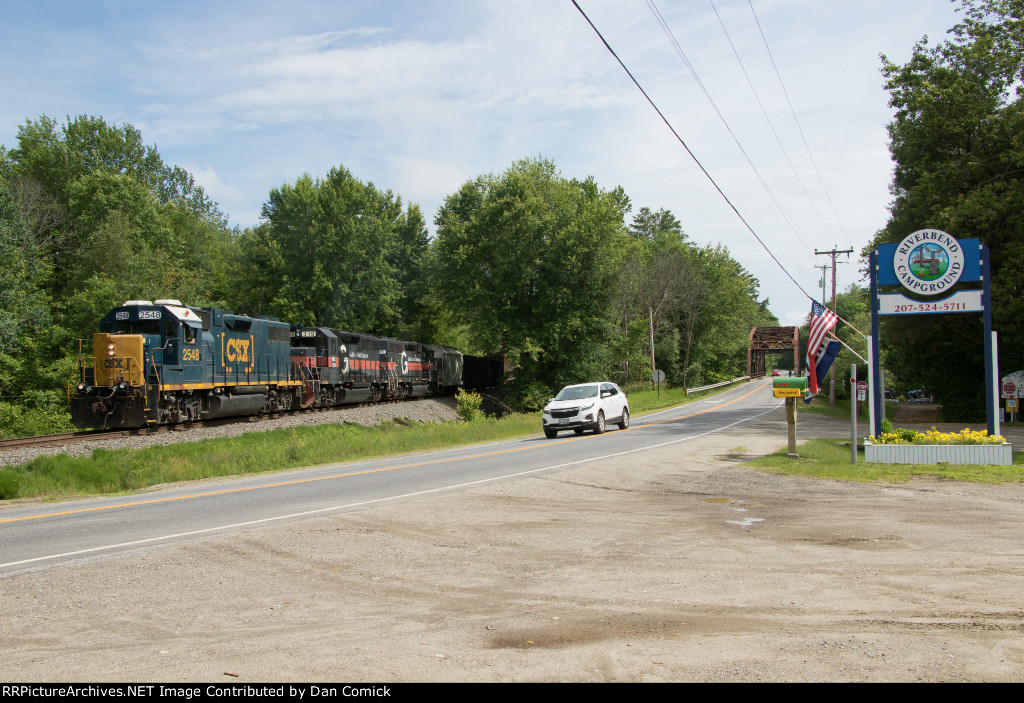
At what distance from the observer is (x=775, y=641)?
5438 millimetres

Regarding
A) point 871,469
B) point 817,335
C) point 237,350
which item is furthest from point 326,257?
point 871,469

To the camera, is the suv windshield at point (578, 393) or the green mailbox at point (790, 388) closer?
the green mailbox at point (790, 388)

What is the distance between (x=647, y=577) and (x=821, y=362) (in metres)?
14.4

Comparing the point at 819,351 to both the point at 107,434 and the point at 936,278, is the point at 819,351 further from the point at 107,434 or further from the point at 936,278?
the point at 107,434

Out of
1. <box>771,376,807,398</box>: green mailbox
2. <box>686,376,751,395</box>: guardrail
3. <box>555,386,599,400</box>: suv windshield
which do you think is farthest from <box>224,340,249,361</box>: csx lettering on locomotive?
<box>686,376,751,395</box>: guardrail

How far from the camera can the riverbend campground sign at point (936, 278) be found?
19.1m

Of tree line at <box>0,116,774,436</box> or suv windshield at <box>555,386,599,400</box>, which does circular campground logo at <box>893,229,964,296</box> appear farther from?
tree line at <box>0,116,774,436</box>

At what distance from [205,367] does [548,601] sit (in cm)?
2381

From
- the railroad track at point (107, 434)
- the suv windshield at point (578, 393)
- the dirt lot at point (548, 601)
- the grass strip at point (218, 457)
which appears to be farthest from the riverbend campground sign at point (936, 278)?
the railroad track at point (107, 434)

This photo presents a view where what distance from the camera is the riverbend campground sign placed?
62.5 ft

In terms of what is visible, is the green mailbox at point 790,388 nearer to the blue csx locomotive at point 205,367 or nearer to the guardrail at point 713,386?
the blue csx locomotive at point 205,367

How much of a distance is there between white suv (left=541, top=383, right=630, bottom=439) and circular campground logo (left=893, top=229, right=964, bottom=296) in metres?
12.1
